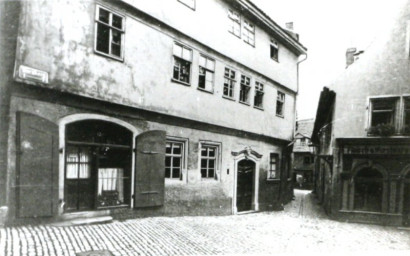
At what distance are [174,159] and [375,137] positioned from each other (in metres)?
6.18

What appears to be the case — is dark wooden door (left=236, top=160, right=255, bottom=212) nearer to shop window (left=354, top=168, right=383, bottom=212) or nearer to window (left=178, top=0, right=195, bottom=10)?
shop window (left=354, top=168, right=383, bottom=212)

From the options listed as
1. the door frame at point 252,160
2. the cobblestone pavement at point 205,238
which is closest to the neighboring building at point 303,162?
the door frame at point 252,160

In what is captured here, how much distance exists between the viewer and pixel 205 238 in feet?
21.0

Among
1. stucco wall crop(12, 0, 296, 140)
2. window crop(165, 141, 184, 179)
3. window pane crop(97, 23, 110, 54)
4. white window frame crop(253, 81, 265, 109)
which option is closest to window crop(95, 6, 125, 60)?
window pane crop(97, 23, 110, 54)

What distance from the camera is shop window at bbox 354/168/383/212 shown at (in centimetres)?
1007

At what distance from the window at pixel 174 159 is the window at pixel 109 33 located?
2476 mm

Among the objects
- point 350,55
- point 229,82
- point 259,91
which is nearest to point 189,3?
point 229,82

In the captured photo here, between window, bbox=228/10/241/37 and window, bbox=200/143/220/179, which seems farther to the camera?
window, bbox=228/10/241/37

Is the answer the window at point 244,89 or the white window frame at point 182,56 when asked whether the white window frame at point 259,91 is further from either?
the white window frame at point 182,56

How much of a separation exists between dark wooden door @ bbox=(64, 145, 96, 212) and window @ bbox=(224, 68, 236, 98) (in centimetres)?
511

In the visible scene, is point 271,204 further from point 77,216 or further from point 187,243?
point 77,216

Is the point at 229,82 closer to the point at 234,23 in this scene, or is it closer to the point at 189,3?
the point at 234,23

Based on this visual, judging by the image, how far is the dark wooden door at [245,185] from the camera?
1106cm

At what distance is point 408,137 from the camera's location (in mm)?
9242
